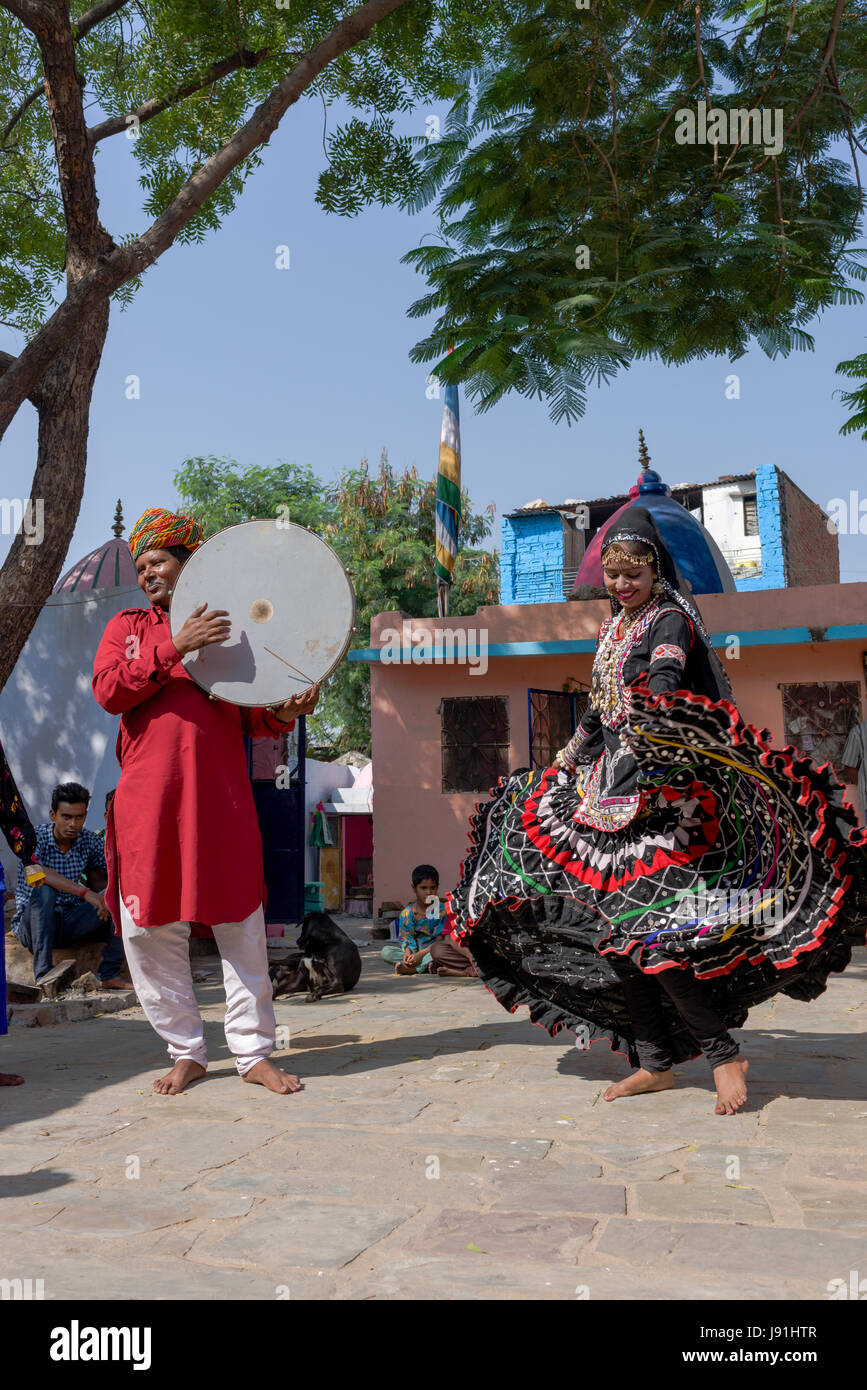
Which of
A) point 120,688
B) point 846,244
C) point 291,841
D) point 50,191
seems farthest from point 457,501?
point 120,688

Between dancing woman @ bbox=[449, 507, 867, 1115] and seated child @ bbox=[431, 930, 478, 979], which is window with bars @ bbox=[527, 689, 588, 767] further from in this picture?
dancing woman @ bbox=[449, 507, 867, 1115]

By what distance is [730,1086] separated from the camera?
11.6 feet

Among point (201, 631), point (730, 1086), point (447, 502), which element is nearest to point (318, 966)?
point (201, 631)

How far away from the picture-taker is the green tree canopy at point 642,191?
5.82 metres

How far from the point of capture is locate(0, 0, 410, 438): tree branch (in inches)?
264

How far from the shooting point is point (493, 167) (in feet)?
21.9

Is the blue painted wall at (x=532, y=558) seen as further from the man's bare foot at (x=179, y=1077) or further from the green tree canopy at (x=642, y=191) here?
the man's bare foot at (x=179, y=1077)

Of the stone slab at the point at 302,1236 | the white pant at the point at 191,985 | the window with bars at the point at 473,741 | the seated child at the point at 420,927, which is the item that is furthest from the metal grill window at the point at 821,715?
the stone slab at the point at 302,1236

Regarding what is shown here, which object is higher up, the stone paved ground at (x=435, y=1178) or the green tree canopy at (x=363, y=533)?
the green tree canopy at (x=363, y=533)

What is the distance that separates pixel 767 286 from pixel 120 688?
4.30 meters

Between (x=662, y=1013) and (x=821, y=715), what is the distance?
932 centimetres

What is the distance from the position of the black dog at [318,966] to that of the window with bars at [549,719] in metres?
6.19

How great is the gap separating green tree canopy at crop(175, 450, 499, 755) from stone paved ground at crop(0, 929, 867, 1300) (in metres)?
18.7

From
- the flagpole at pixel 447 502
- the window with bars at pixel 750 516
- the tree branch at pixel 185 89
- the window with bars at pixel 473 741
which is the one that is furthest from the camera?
the window with bars at pixel 750 516
